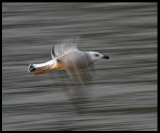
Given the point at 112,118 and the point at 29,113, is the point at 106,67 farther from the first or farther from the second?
the point at 29,113

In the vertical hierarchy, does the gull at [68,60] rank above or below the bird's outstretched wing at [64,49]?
below

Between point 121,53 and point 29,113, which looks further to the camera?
point 121,53

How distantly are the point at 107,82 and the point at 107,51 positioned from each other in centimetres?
31

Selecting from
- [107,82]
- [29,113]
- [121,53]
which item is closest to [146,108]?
[107,82]

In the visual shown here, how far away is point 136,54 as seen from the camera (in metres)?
3.19

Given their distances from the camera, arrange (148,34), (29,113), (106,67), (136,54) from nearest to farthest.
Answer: (29,113)
(106,67)
(136,54)
(148,34)

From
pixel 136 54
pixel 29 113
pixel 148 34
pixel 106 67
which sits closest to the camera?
pixel 29 113

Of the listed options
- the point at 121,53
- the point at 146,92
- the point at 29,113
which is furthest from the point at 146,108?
the point at 29,113

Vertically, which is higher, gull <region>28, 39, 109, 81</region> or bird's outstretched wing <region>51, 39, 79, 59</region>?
bird's outstretched wing <region>51, 39, 79, 59</region>

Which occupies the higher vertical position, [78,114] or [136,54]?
[136,54]

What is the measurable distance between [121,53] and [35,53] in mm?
594

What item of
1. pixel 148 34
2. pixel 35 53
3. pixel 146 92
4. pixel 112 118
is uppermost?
pixel 148 34

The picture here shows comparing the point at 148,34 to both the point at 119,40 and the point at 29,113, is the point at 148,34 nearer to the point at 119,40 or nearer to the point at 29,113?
the point at 119,40

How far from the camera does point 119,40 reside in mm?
3309
